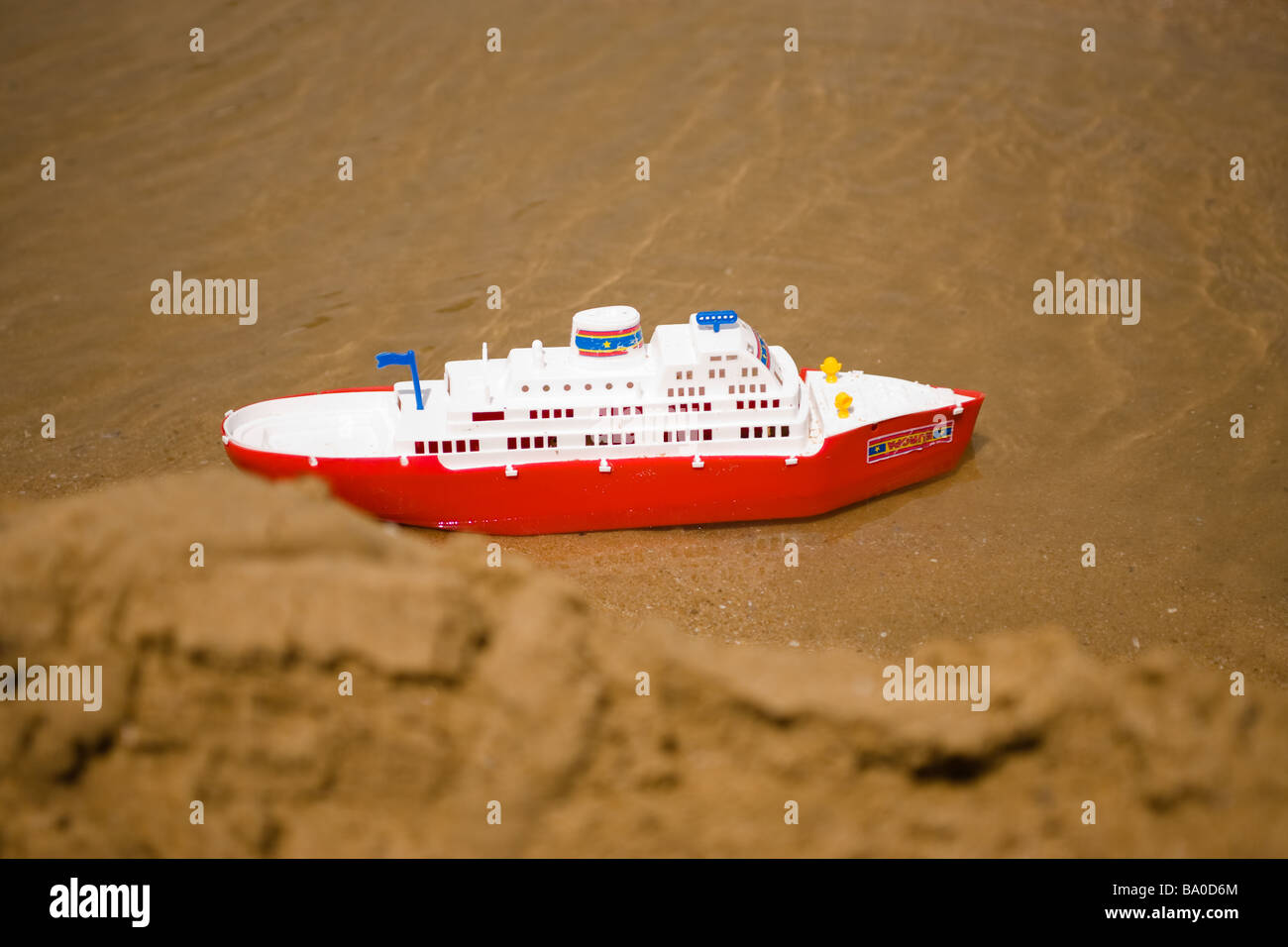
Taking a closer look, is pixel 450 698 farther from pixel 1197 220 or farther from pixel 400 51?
pixel 400 51

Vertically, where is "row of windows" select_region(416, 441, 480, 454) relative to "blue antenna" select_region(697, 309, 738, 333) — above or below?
below

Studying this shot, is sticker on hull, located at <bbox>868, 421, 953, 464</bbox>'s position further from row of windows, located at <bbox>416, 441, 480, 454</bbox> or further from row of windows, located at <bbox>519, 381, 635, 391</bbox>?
row of windows, located at <bbox>416, 441, 480, 454</bbox>

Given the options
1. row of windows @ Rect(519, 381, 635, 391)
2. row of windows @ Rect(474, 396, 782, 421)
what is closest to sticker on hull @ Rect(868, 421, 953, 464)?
row of windows @ Rect(474, 396, 782, 421)

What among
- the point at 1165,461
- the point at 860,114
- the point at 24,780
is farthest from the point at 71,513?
the point at 860,114

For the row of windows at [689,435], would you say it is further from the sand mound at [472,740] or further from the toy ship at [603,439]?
the sand mound at [472,740]

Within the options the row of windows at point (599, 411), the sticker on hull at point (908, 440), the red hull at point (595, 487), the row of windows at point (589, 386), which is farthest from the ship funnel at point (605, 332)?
the sticker on hull at point (908, 440)

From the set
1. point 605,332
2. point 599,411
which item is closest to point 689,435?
point 599,411
